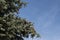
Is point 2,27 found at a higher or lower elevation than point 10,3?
lower

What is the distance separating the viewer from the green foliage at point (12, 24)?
2116 cm

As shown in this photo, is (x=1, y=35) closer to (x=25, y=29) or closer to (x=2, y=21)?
(x=2, y=21)

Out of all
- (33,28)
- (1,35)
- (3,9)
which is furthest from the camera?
(33,28)

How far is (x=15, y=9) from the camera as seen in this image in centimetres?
2480

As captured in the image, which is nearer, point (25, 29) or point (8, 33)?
point (8, 33)

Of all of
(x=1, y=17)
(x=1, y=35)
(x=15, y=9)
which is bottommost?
(x=1, y=35)

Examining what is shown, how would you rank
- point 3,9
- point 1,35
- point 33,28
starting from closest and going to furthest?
point 1,35, point 3,9, point 33,28

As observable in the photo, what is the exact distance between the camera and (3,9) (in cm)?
2239

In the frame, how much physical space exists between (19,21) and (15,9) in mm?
2113

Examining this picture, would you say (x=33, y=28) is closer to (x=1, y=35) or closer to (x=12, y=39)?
(x=12, y=39)

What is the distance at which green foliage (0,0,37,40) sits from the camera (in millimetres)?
21156

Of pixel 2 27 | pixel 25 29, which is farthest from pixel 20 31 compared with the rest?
pixel 2 27

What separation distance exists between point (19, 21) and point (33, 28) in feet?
5.67

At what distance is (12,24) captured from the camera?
21.3 m
